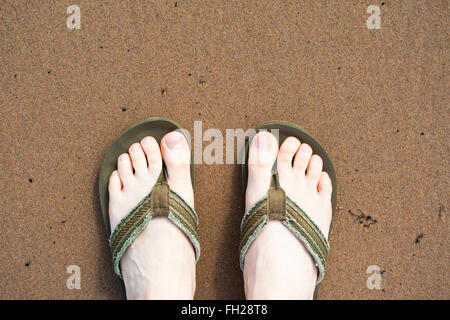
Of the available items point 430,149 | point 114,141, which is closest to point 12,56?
point 114,141

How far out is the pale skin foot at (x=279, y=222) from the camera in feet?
2.73

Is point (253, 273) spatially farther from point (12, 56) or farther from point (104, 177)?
point (12, 56)

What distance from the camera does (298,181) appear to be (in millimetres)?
899

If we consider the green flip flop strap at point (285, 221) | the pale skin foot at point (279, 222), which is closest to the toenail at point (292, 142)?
the pale skin foot at point (279, 222)

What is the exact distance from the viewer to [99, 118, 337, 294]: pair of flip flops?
85 cm

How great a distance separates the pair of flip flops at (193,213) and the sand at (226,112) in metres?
0.03

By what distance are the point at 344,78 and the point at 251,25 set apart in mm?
262

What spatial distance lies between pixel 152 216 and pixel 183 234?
0.09m

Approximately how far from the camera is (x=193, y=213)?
0.87m
